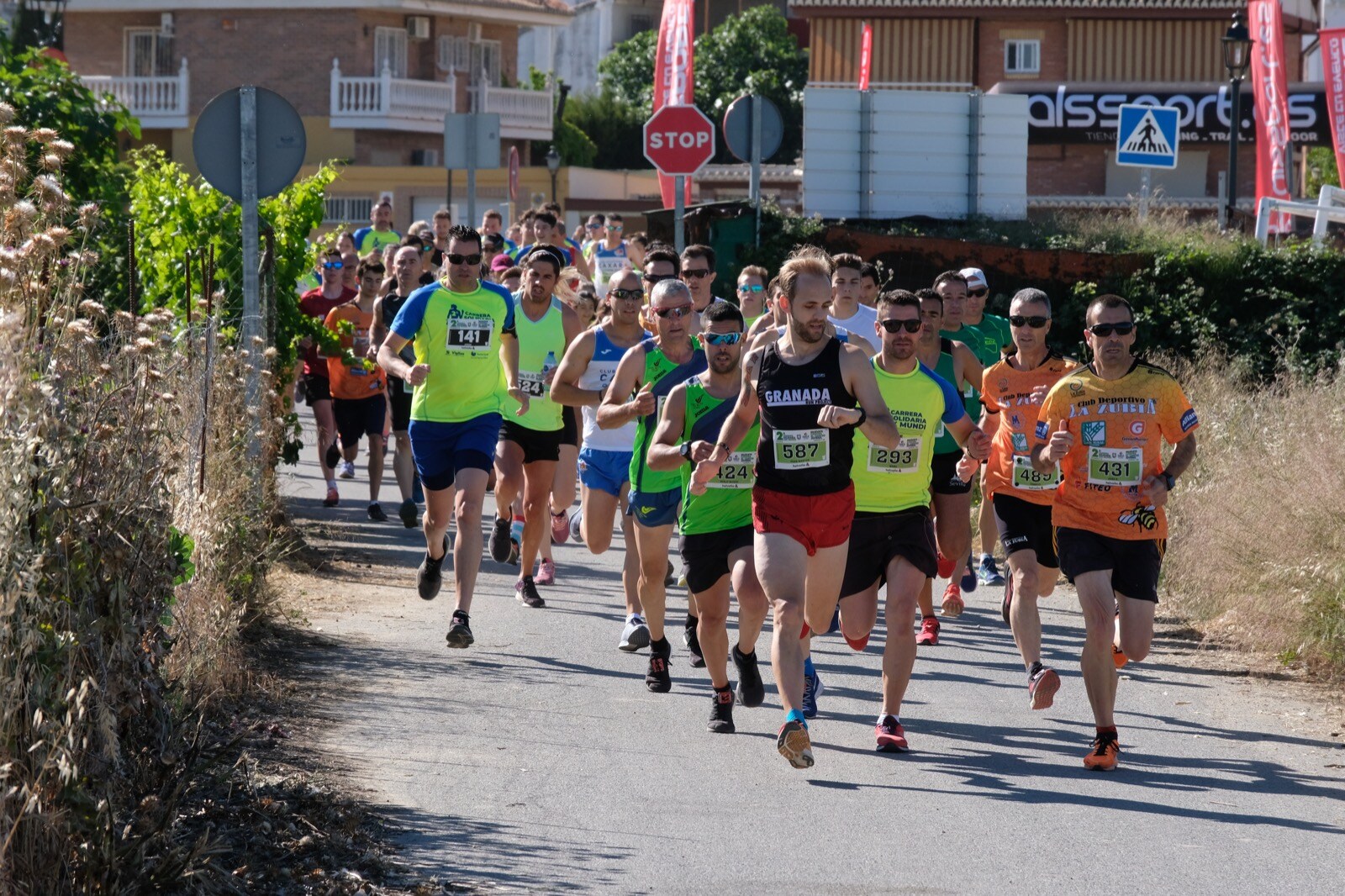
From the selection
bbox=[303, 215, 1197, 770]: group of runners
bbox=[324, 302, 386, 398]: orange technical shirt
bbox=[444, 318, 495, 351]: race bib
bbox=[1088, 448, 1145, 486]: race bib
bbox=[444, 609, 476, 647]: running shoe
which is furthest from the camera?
bbox=[324, 302, 386, 398]: orange technical shirt

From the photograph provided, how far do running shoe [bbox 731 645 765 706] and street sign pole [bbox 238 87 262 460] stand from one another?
148 inches

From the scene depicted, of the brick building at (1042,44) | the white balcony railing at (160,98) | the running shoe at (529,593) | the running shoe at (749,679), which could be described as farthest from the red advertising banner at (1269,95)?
the white balcony railing at (160,98)

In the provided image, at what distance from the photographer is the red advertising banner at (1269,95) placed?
26.3 metres

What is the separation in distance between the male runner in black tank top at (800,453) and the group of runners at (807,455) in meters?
0.01

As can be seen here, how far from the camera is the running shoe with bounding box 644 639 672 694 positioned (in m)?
8.77

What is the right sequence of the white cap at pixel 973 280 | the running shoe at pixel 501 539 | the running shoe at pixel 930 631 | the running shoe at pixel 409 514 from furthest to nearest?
the running shoe at pixel 409 514
the running shoe at pixel 501 539
the white cap at pixel 973 280
the running shoe at pixel 930 631

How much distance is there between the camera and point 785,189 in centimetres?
5516

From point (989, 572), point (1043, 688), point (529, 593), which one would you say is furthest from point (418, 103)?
point (1043, 688)

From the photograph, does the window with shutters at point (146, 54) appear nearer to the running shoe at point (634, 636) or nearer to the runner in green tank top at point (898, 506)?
the running shoe at point (634, 636)

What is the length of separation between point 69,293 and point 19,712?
4.47 ft

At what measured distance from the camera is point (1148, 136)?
802 inches

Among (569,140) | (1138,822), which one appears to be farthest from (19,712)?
(569,140)

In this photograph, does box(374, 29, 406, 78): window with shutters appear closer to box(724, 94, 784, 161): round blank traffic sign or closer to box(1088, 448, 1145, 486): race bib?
box(724, 94, 784, 161): round blank traffic sign

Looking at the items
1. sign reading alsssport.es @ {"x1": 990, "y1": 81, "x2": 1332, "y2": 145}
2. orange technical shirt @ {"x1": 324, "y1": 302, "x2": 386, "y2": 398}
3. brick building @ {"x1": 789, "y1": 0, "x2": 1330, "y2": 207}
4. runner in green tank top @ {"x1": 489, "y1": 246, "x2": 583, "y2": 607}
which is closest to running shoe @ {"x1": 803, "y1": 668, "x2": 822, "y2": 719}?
runner in green tank top @ {"x1": 489, "y1": 246, "x2": 583, "y2": 607}
